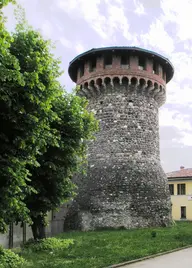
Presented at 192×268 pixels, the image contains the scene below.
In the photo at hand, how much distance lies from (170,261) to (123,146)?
11.4 metres

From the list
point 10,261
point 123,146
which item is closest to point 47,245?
point 10,261

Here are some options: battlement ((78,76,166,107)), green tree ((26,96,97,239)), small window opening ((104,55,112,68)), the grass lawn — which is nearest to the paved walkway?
the grass lawn

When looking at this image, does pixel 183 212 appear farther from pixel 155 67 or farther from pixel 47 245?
pixel 47 245

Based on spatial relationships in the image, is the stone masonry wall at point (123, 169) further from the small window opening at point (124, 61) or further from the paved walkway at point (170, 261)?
the paved walkway at point (170, 261)

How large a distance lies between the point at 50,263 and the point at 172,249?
4565 mm

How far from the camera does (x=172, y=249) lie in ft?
37.3

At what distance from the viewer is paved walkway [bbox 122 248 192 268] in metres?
8.52

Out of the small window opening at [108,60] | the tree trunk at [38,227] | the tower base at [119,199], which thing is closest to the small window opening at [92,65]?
the small window opening at [108,60]

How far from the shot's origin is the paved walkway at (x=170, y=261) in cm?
852

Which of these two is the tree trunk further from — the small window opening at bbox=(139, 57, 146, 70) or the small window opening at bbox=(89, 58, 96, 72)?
the small window opening at bbox=(139, 57, 146, 70)

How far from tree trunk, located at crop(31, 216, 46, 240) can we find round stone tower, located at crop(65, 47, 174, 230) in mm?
6298

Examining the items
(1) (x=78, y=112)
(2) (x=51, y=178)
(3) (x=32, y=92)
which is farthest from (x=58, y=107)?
(3) (x=32, y=92)

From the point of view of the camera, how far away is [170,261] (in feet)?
30.3

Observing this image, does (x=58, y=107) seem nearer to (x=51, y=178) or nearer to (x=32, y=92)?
(x=51, y=178)
